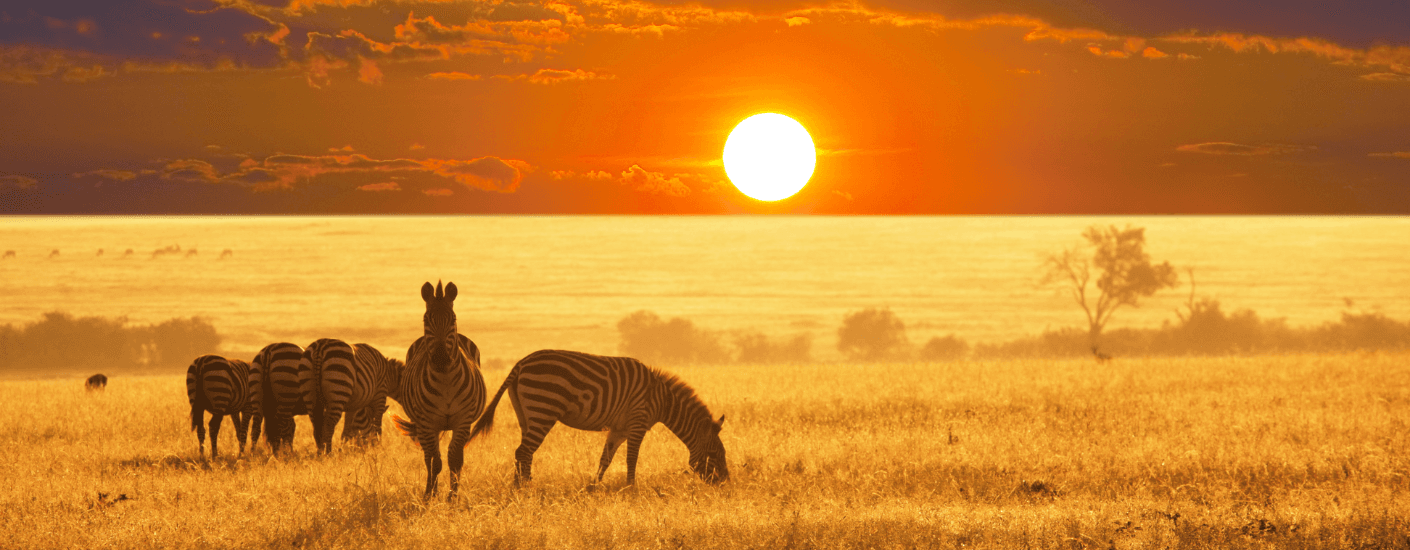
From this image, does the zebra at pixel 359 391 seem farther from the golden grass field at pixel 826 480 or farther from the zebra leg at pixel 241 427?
the zebra leg at pixel 241 427

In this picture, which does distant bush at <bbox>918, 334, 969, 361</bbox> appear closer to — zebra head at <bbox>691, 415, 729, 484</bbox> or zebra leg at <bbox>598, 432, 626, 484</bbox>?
zebra head at <bbox>691, 415, 729, 484</bbox>

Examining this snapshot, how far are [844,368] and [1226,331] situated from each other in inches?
2402

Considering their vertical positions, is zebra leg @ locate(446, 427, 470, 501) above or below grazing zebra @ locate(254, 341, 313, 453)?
below

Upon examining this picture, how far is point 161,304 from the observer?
322ft

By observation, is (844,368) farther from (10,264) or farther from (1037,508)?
(10,264)

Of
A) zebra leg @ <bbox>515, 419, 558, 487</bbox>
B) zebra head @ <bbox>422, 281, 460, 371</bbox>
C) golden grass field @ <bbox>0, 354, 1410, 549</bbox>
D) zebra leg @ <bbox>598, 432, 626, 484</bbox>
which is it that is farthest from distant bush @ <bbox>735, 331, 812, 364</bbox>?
zebra head @ <bbox>422, 281, 460, 371</bbox>

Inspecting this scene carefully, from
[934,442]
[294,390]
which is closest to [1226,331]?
[934,442]

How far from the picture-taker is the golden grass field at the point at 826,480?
31.4 ft

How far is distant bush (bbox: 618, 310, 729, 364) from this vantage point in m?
84.3

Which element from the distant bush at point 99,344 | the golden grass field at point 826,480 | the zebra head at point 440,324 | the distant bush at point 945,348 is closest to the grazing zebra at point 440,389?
the zebra head at point 440,324

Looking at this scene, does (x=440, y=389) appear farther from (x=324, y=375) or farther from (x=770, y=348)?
(x=770, y=348)

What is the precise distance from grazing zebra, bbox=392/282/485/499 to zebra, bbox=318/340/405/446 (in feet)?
10.3

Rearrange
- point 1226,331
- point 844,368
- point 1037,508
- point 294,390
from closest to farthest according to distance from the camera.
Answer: point 1037,508, point 294,390, point 844,368, point 1226,331

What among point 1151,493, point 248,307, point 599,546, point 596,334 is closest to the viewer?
point 599,546
